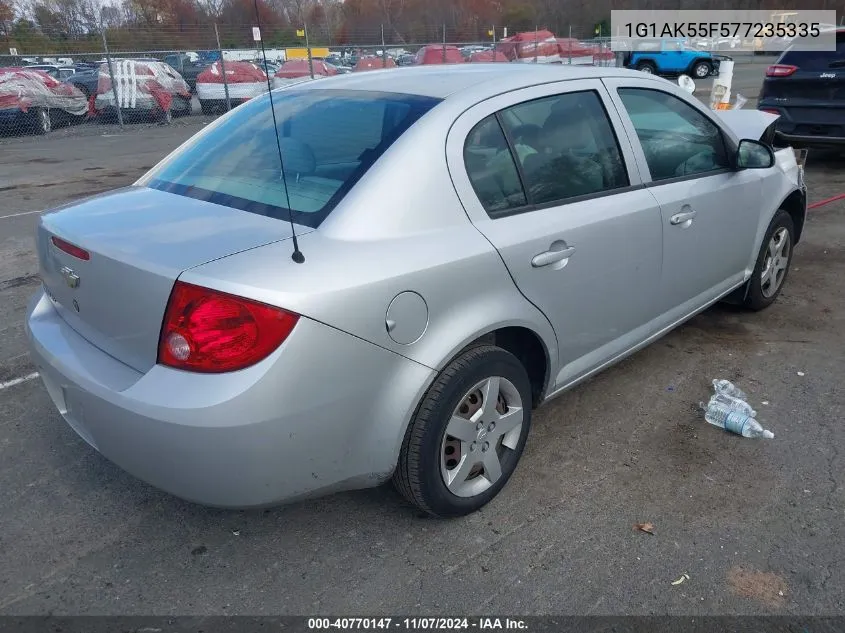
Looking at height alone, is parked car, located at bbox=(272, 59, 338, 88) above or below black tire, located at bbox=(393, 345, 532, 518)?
above

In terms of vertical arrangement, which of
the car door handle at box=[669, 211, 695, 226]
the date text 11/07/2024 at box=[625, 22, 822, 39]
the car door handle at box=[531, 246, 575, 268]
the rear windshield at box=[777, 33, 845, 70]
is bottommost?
the car door handle at box=[669, 211, 695, 226]

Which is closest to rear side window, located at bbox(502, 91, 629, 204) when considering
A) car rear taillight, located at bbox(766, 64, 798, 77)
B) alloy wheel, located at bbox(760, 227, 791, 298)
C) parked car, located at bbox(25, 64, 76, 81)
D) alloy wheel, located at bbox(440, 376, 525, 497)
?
alloy wheel, located at bbox(440, 376, 525, 497)

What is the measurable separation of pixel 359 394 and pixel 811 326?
11.8 ft

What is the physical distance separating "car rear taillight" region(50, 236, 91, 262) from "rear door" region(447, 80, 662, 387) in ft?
4.33

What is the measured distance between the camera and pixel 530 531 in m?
2.63

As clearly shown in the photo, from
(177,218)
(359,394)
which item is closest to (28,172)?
(177,218)

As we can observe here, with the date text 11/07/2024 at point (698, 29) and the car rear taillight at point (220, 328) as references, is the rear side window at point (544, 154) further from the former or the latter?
the date text 11/07/2024 at point (698, 29)

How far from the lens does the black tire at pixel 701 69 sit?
28.5 meters

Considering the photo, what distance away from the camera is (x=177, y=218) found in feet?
7.97

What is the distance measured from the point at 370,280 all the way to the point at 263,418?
53 cm

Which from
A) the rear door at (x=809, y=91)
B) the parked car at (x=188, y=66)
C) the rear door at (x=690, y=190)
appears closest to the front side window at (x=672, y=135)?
the rear door at (x=690, y=190)

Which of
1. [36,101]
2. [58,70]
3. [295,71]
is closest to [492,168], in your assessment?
[36,101]

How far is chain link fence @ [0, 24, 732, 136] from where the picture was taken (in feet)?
53.6

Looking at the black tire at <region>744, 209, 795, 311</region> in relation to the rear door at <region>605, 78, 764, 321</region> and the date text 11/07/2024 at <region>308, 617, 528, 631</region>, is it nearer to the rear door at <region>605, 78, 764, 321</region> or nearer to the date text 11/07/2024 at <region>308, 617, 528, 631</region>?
the rear door at <region>605, 78, 764, 321</region>
